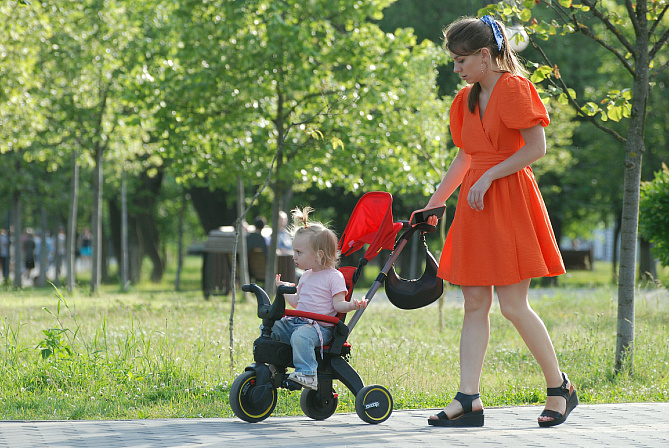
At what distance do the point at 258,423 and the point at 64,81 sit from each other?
13.8 metres

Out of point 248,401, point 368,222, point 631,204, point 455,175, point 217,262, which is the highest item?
point 455,175

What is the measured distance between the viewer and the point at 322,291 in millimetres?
4848

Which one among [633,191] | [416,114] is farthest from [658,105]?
[633,191]

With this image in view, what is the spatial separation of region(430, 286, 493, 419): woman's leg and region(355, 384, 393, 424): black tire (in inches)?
10.6

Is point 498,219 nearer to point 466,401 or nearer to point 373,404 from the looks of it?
point 466,401

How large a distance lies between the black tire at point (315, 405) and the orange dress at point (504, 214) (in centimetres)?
99

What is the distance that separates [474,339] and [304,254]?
1.03 m

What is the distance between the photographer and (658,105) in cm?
2586

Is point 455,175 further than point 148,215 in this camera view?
No

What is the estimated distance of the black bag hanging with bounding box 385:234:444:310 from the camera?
16.0ft

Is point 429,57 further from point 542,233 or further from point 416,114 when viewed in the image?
point 542,233

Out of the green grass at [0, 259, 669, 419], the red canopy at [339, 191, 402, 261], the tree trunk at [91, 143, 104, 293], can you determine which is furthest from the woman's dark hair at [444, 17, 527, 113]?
the tree trunk at [91, 143, 104, 293]

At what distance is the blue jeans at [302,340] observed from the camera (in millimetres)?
4609

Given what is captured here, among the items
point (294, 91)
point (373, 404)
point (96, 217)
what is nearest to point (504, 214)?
point (373, 404)
